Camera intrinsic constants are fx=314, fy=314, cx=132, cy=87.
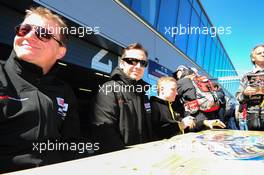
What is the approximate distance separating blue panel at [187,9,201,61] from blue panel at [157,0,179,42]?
2.71 metres

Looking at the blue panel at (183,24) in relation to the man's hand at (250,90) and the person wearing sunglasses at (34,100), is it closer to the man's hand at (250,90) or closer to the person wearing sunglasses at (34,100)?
the man's hand at (250,90)

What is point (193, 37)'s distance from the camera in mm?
14109

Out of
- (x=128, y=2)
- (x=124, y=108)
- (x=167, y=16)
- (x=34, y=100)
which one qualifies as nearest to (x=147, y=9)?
(x=128, y=2)

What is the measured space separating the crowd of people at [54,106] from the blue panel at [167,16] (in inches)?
264

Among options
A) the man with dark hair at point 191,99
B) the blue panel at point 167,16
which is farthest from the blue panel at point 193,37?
the man with dark hair at point 191,99

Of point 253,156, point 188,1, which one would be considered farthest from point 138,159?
point 188,1

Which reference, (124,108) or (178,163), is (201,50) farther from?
(178,163)

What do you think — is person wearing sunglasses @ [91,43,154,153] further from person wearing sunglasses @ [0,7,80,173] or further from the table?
the table

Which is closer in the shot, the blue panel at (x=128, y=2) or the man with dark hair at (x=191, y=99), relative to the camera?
the man with dark hair at (x=191, y=99)

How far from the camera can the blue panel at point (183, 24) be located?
1140 cm

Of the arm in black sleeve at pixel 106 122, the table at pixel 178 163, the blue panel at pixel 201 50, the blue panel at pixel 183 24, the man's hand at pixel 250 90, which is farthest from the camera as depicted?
the blue panel at pixel 201 50

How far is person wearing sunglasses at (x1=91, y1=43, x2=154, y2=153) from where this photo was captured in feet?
6.40

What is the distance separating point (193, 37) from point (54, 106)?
13.1 metres

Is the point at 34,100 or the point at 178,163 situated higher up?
the point at 34,100
